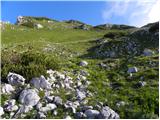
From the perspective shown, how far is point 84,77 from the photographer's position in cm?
2038

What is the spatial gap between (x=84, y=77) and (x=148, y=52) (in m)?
8.33

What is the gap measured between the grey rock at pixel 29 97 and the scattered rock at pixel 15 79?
1269 mm

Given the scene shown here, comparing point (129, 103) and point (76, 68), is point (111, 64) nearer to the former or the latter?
point (76, 68)

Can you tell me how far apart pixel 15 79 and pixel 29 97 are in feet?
7.12

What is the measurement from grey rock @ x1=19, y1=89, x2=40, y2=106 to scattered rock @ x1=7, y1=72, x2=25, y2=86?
127 centimetres

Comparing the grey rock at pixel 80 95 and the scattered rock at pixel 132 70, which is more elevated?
the scattered rock at pixel 132 70

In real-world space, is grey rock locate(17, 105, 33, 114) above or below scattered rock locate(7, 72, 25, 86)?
below

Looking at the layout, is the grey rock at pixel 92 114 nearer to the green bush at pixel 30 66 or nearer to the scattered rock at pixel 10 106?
the scattered rock at pixel 10 106

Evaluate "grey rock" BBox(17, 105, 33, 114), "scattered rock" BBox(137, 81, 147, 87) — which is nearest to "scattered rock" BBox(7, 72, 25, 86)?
"grey rock" BBox(17, 105, 33, 114)

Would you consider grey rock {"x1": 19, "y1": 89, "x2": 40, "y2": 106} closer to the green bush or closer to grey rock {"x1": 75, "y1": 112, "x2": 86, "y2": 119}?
the green bush

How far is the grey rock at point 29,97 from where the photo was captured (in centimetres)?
1606

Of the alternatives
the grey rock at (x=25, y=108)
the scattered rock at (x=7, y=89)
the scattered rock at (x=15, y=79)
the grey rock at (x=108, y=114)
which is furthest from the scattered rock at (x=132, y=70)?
the grey rock at (x=25, y=108)

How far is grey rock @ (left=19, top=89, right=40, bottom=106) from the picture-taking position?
16.1m

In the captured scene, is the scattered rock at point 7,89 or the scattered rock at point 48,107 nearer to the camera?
the scattered rock at point 48,107
